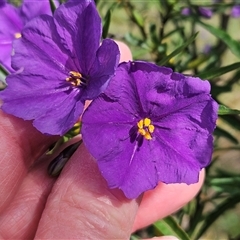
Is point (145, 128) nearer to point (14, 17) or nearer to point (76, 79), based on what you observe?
point (76, 79)

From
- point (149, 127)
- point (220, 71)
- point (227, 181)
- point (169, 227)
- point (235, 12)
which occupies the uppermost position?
point (149, 127)

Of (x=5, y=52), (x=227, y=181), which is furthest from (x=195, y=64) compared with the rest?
(x=5, y=52)

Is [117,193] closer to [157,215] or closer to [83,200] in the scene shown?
[83,200]

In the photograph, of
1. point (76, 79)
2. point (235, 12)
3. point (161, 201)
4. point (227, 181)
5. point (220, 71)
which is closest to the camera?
point (76, 79)

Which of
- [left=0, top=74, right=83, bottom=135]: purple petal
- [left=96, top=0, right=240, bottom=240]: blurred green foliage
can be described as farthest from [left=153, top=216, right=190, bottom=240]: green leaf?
[left=0, top=74, right=83, bottom=135]: purple petal

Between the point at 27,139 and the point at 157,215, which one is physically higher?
the point at 27,139

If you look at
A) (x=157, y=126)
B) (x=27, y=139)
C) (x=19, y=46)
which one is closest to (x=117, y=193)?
(x=157, y=126)

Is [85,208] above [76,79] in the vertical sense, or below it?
below
